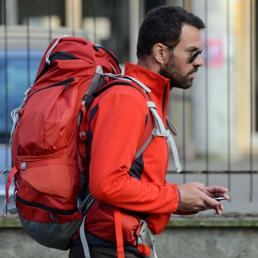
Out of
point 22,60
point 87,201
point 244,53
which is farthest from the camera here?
point 244,53

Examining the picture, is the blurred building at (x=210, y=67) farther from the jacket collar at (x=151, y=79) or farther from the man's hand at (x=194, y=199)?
the man's hand at (x=194, y=199)

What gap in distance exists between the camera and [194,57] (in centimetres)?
327

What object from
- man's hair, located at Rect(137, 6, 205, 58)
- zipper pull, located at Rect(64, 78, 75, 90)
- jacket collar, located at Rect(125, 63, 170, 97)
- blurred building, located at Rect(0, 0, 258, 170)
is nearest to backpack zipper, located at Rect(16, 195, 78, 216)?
zipper pull, located at Rect(64, 78, 75, 90)

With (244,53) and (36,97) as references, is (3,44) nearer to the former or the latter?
(36,97)

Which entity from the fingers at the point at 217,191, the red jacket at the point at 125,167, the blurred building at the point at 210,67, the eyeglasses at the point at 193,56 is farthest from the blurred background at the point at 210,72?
the red jacket at the point at 125,167

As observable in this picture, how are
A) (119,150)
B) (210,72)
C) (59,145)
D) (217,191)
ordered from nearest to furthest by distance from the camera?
(119,150), (59,145), (217,191), (210,72)

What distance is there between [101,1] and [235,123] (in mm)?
2536

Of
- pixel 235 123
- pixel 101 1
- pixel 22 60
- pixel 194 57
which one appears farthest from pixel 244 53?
pixel 194 57

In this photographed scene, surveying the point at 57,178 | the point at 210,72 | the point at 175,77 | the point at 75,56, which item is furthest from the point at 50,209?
the point at 210,72

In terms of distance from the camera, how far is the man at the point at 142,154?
9.70 feet

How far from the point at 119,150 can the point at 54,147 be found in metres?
0.25

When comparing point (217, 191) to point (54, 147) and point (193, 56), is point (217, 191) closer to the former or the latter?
point (193, 56)

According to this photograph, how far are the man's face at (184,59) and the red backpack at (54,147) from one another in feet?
0.81

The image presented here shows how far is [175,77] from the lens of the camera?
327 cm
